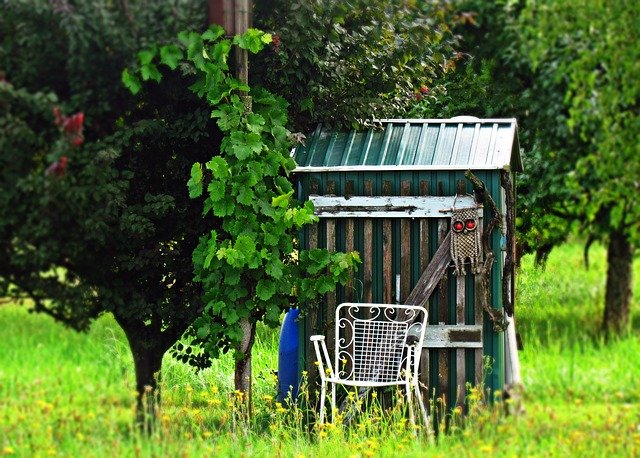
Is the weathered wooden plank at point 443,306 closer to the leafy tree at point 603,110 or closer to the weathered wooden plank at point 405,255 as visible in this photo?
the weathered wooden plank at point 405,255

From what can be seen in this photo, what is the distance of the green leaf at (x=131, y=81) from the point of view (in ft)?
17.4

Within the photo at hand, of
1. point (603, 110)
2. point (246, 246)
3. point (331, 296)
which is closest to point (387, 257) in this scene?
point (331, 296)

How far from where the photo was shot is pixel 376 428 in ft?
18.7

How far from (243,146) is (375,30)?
1.26 meters

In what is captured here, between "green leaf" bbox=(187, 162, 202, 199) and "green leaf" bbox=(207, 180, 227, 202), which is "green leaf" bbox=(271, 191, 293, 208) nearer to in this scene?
"green leaf" bbox=(207, 180, 227, 202)

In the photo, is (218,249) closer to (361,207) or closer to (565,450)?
(361,207)

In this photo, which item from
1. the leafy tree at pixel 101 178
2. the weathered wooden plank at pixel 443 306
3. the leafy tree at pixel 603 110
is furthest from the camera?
the leafy tree at pixel 603 110

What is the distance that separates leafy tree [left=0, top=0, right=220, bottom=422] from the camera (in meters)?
4.84

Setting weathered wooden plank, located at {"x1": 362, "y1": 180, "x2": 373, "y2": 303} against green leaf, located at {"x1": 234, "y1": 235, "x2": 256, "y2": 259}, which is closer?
green leaf, located at {"x1": 234, "y1": 235, "x2": 256, "y2": 259}

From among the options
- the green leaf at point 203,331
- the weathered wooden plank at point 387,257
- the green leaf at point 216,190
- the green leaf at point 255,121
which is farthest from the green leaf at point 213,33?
the green leaf at point 203,331

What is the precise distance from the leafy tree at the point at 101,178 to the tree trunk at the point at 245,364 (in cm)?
33

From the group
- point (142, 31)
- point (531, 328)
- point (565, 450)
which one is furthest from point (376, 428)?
point (531, 328)

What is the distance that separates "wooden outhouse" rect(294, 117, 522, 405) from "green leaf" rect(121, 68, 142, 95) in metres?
1.19

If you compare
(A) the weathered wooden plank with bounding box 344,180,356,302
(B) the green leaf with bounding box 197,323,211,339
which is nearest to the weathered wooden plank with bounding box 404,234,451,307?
(A) the weathered wooden plank with bounding box 344,180,356,302
